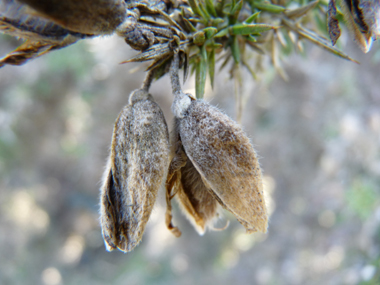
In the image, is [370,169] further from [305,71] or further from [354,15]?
[354,15]

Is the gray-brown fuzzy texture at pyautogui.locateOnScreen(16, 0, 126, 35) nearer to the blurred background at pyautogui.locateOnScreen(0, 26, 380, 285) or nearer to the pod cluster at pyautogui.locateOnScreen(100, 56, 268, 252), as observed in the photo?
the pod cluster at pyautogui.locateOnScreen(100, 56, 268, 252)

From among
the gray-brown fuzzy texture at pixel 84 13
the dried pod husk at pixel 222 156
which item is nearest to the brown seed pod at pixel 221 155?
the dried pod husk at pixel 222 156

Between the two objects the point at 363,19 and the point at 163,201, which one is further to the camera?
the point at 163,201

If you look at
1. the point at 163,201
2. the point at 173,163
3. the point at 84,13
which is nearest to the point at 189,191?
the point at 173,163

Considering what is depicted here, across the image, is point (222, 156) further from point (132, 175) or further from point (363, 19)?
point (363, 19)

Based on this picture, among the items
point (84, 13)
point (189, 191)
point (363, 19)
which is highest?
point (363, 19)

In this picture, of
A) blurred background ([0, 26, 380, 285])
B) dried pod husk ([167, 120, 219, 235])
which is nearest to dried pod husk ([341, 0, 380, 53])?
dried pod husk ([167, 120, 219, 235])
